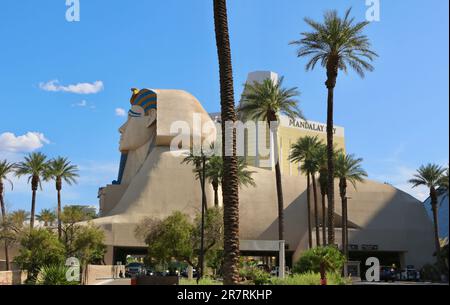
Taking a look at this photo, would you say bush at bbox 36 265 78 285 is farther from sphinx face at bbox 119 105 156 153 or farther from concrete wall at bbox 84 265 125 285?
sphinx face at bbox 119 105 156 153

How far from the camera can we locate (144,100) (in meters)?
73.6

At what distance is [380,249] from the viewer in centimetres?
6781

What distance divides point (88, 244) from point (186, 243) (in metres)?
8.97

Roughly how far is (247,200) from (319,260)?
149 ft

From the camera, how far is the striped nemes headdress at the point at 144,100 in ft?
236

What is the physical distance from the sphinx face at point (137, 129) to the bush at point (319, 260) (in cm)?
4780

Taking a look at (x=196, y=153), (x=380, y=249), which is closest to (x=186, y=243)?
(x=196, y=153)

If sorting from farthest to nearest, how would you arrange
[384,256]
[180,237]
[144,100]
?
1. [384,256]
2. [144,100]
3. [180,237]

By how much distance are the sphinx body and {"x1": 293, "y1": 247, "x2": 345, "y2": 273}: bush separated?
4117 cm

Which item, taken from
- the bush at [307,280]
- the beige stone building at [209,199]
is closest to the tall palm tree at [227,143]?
the bush at [307,280]

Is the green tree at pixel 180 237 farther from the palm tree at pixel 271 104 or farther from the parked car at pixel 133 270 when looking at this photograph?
the parked car at pixel 133 270

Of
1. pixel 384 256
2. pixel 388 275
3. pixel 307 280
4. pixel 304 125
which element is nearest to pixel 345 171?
pixel 388 275

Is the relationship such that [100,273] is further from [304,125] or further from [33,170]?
[304,125]
